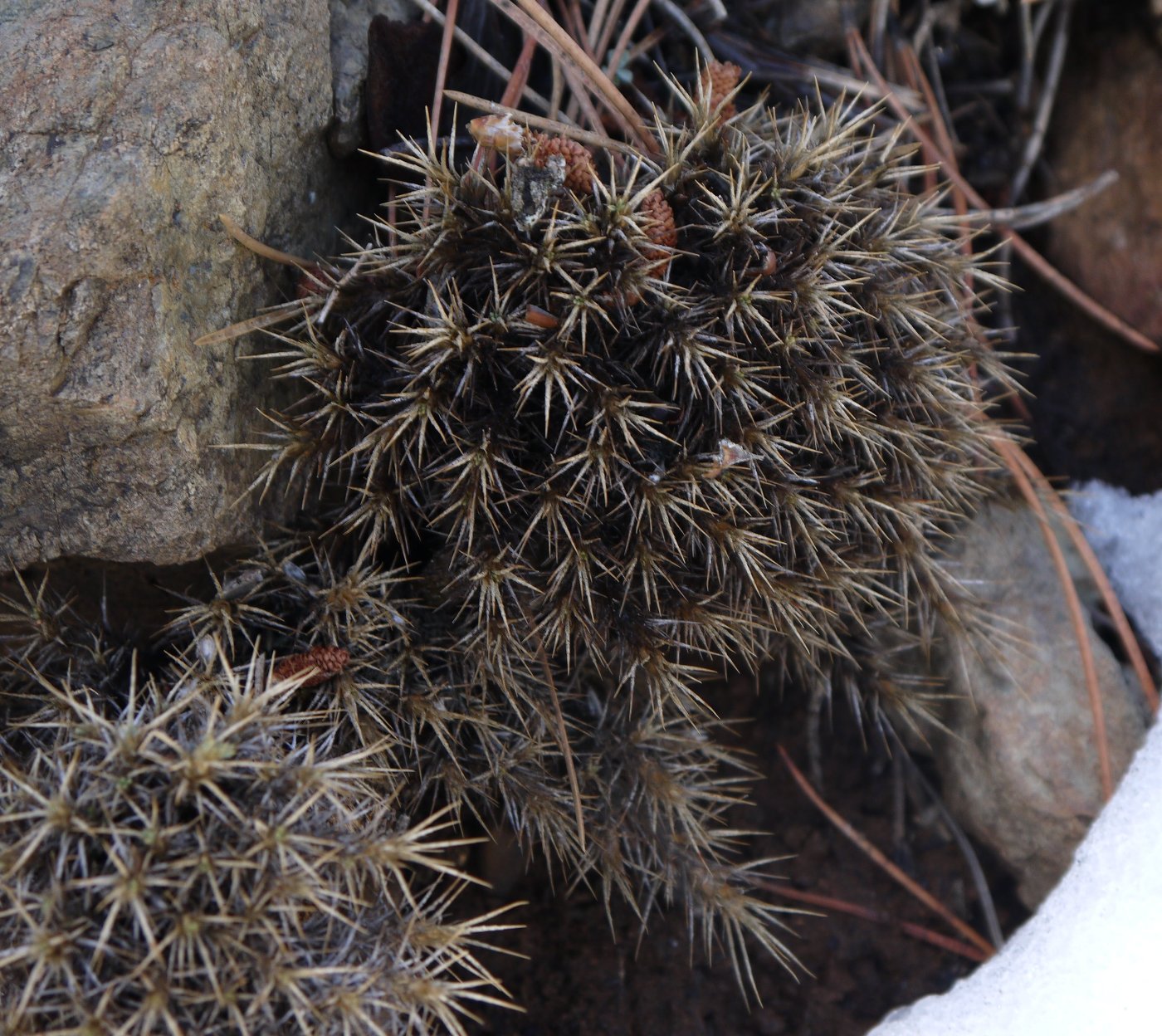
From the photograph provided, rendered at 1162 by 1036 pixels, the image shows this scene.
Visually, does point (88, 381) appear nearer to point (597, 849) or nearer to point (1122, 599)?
point (597, 849)

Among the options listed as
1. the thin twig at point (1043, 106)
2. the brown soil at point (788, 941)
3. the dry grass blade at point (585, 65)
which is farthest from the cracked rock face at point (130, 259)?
the thin twig at point (1043, 106)

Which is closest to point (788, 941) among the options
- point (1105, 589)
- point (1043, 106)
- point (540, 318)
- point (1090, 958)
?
point (1090, 958)

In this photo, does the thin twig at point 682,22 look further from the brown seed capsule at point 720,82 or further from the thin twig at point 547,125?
the thin twig at point 547,125

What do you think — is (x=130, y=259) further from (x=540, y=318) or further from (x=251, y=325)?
(x=540, y=318)

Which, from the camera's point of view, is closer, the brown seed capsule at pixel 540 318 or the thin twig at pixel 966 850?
the brown seed capsule at pixel 540 318

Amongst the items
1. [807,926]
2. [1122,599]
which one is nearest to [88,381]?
[807,926]

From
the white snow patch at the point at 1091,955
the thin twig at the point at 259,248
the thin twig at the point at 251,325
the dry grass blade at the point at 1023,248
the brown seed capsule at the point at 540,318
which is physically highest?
the dry grass blade at the point at 1023,248
